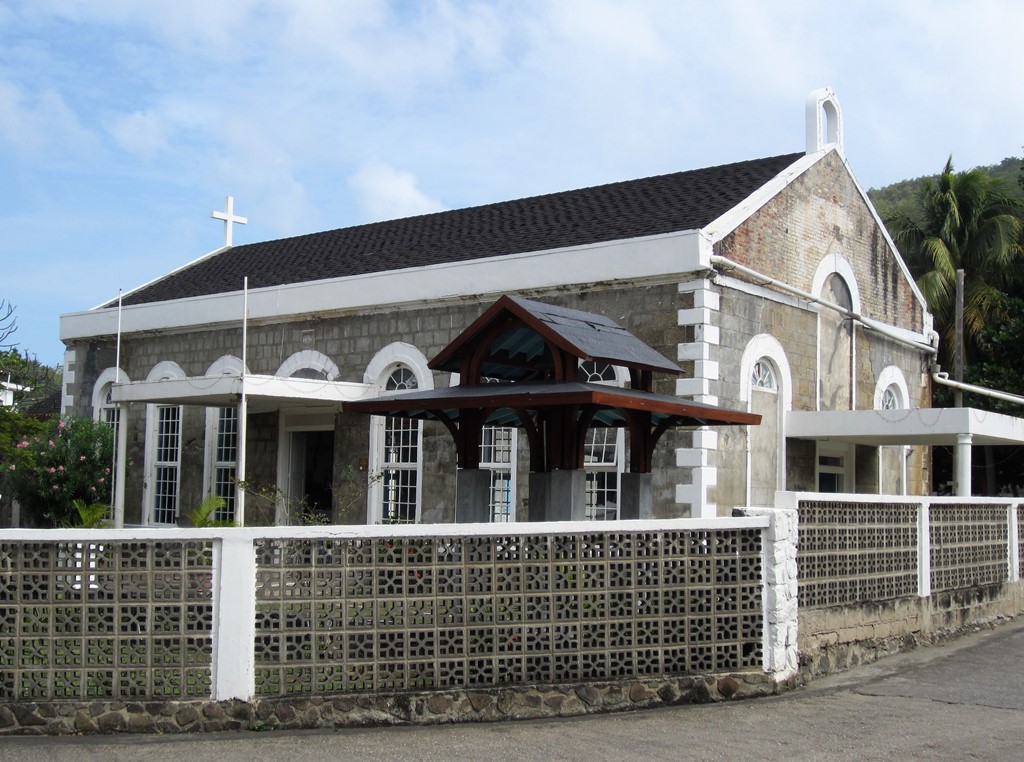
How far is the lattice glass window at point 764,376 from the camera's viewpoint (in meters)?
15.6

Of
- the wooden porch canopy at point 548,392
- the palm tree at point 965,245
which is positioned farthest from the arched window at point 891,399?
the palm tree at point 965,245

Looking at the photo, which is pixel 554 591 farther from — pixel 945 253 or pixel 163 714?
pixel 945 253

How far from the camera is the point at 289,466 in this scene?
19.0 metres

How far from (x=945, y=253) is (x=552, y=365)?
776 inches

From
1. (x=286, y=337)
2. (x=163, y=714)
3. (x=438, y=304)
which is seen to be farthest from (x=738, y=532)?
(x=286, y=337)

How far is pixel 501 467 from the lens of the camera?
16.1 m

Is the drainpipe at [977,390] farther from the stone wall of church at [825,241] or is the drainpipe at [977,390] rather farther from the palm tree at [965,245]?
the palm tree at [965,245]

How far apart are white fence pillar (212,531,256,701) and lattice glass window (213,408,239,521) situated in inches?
453

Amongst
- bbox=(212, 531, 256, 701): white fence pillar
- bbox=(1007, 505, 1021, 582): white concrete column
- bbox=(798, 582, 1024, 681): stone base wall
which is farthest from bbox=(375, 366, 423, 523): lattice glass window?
bbox=(212, 531, 256, 701): white fence pillar

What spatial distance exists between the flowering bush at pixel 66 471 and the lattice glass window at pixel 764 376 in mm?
10778

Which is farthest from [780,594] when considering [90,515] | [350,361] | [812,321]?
[90,515]

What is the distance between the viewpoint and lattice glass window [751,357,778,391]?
1563cm

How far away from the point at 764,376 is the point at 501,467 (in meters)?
3.69

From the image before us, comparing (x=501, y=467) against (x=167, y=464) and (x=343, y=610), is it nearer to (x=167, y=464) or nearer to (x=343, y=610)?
(x=167, y=464)
